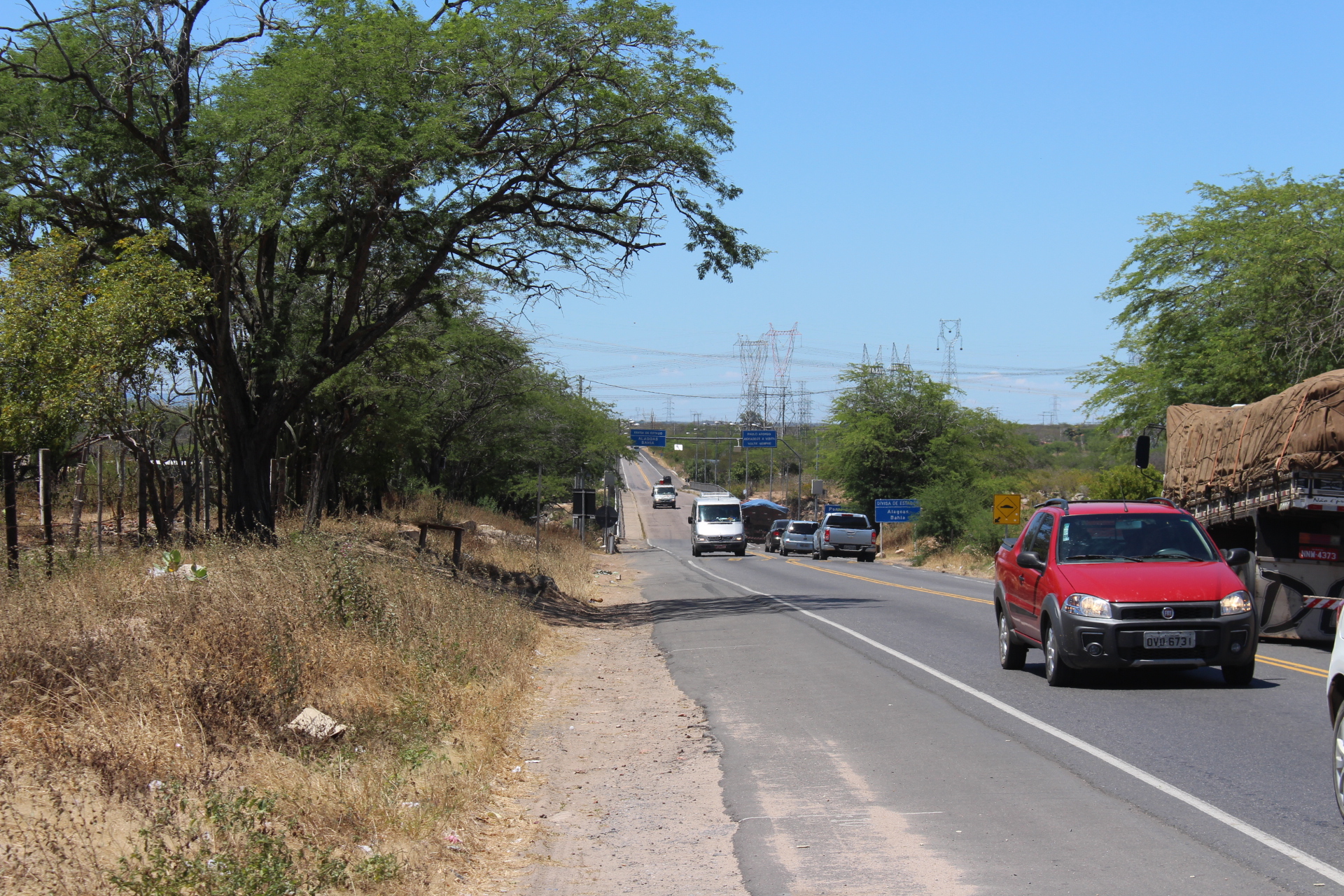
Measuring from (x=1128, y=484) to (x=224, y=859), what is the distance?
31.3m

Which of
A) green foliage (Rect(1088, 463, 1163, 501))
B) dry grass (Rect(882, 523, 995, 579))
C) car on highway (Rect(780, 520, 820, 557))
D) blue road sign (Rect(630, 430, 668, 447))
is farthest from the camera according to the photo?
blue road sign (Rect(630, 430, 668, 447))

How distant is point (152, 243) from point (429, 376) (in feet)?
70.1

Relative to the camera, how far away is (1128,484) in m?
32.6

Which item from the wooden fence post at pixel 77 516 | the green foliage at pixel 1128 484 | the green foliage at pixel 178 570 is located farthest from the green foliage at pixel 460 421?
the green foliage at pixel 1128 484

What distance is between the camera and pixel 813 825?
6551 mm

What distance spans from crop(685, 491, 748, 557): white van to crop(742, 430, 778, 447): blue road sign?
111 feet

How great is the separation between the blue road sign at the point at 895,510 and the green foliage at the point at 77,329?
42898 mm

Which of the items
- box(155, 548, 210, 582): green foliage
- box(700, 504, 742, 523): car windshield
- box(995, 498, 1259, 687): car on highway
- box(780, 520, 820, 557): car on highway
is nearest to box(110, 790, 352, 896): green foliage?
box(155, 548, 210, 582): green foliage

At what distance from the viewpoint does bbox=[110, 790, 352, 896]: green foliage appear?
486cm

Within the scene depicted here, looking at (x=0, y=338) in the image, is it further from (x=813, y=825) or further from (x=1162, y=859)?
(x=1162, y=859)

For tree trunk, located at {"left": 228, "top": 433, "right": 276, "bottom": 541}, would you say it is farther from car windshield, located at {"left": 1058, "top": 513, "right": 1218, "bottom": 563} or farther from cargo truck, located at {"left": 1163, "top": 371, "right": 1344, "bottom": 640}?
cargo truck, located at {"left": 1163, "top": 371, "right": 1344, "bottom": 640}

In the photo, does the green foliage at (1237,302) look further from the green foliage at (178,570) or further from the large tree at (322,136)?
the green foliage at (178,570)

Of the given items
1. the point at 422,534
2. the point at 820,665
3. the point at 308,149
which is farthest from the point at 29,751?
the point at 422,534

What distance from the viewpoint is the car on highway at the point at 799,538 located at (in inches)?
2140
